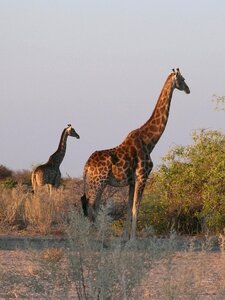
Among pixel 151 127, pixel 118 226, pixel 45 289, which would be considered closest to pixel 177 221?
pixel 118 226

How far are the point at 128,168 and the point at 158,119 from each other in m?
1.15

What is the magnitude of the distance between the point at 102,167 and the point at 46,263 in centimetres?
873

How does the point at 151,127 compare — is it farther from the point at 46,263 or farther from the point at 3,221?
the point at 46,263

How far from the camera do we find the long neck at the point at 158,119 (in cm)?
1695

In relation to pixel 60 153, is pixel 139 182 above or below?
below

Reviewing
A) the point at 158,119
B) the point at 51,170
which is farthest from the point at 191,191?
the point at 51,170

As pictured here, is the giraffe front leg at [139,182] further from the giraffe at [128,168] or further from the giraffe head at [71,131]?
the giraffe head at [71,131]

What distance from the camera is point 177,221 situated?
749 inches

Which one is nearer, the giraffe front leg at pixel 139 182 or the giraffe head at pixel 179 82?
the giraffe front leg at pixel 139 182

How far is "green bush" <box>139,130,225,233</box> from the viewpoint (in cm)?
1823

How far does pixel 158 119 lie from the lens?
17.2 m

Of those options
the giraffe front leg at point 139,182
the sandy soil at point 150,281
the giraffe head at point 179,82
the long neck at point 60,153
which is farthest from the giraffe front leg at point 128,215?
the long neck at point 60,153

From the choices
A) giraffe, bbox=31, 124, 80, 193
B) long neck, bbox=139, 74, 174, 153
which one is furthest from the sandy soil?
giraffe, bbox=31, 124, 80, 193

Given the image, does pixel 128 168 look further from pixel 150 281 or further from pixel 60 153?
pixel 60 153
